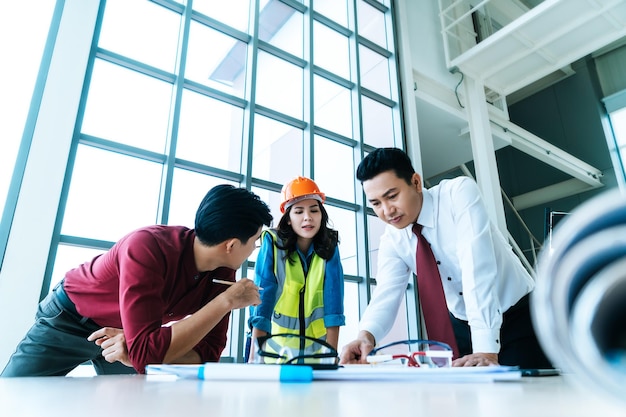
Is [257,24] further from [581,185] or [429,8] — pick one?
[581,185]

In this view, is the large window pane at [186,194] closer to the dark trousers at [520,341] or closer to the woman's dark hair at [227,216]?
the woman's dark hair at [227,216]

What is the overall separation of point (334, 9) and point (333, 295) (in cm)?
364

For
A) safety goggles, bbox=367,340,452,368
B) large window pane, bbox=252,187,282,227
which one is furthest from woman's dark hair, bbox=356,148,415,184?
large window pane, bbox=252,187,282,227

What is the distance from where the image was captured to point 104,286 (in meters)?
1.23

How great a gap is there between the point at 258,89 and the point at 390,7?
7.90 ft

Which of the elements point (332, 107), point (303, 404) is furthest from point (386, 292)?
point (332, 107)

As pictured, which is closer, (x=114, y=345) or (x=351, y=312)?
(x=114, y=345)

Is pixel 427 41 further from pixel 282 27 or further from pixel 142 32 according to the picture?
pixel 142 32

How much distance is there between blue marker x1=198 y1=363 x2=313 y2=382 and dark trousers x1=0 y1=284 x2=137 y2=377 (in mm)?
872

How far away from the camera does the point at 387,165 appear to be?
151cm

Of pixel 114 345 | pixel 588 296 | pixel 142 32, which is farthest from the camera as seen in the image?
pixel 142 32

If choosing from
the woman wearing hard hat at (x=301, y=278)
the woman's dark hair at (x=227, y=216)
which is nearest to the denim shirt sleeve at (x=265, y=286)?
the woman wearing hard hat at (x=301, y=278)

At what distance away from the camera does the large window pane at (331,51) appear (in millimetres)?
4172

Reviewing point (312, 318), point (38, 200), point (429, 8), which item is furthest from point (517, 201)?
point (38, 200)
